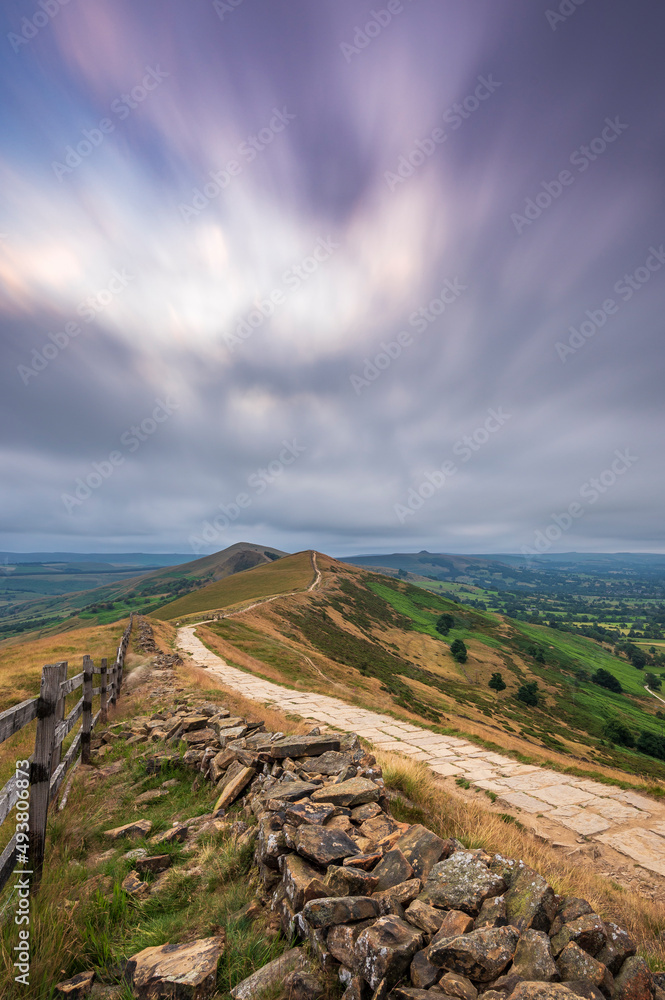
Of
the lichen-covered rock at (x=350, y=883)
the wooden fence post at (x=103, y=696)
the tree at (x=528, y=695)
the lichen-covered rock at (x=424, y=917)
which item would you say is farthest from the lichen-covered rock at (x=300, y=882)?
the tree at (x=528, y=695)

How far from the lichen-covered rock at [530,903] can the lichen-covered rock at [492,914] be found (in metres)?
0.09

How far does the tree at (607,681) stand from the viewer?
320 ft

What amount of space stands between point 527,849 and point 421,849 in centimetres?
279

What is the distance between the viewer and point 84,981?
3387mm

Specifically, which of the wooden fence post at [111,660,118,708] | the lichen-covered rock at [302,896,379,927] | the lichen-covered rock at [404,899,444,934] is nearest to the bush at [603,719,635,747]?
the wooden fence post at [111,660,118,708]

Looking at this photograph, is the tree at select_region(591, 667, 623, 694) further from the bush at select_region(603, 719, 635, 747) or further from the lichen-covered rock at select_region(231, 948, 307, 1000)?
the lichen-covered rock at select_region(231, 948, 307, 1000)

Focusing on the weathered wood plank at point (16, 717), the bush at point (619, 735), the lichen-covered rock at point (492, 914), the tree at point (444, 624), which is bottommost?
the bush at point (619, 735)

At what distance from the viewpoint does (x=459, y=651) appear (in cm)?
8281

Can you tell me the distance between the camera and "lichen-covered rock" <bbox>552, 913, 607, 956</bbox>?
3285 mm

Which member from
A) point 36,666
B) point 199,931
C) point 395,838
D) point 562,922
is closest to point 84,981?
point 199,931

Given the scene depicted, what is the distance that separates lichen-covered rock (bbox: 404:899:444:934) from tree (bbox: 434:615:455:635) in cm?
10028

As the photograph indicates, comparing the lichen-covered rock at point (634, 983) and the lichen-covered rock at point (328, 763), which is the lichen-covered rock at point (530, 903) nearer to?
the lichen-covered rock at point (634, 983)

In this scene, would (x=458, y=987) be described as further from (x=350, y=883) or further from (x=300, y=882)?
(x=300, y=882)

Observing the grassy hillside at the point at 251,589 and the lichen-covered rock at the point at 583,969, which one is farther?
the grassy hillside at the point at 251,589
